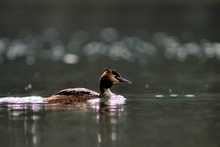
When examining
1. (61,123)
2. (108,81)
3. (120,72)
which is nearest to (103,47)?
(120,72)

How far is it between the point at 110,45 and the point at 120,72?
16.8 m

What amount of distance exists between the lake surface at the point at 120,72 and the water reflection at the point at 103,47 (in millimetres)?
52

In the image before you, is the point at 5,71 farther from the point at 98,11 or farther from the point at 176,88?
the point at 98,11

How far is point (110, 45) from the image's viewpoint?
47281 mm

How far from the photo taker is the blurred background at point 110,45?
26.5 metres

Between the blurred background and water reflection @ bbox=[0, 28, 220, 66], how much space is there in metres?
0.04

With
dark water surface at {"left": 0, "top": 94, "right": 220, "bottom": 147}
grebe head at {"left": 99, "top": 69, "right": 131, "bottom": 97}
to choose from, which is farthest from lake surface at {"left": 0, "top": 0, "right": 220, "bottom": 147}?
grebe head at {"left": 99, "top": 69, "right": 131, "bottom": 97}

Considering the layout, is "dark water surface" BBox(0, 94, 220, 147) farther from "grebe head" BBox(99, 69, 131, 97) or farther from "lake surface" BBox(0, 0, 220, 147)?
"grebe head" BBox(99, 69, 131, 97)

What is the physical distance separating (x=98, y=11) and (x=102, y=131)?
61446mm

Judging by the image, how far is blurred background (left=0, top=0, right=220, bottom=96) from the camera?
26.5 metres

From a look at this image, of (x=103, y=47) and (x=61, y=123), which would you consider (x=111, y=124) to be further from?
(x=103, y=47)

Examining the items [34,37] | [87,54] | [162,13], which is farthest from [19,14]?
[87,54]

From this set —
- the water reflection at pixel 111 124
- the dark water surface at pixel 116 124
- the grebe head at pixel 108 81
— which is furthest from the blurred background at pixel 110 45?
the water reflection at pixel 111 124

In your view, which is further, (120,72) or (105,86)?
(120,72)
